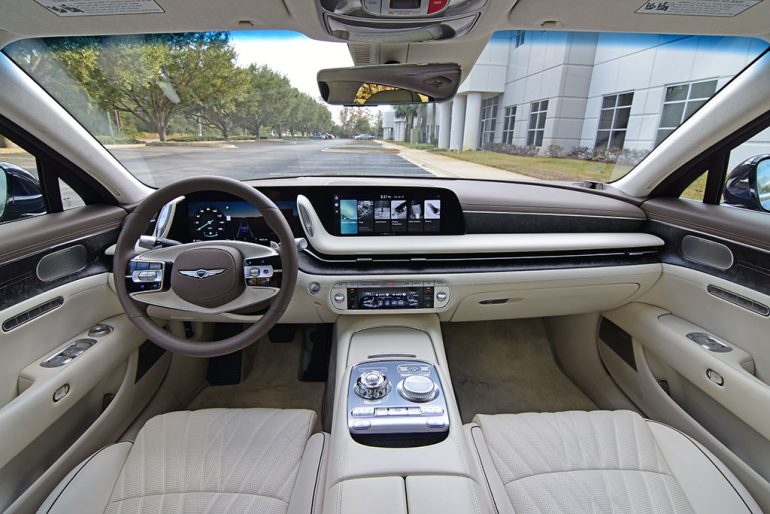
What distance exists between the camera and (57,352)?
1396 mm

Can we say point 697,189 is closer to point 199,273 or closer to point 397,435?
point 397,435

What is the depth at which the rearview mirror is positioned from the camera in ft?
4.43

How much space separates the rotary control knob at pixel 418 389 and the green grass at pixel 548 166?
159 cm

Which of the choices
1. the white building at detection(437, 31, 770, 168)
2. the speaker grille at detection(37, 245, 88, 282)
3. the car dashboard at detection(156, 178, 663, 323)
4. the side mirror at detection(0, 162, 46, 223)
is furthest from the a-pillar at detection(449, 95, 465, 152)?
the side mirror at detection(0, 162, 46, 223)

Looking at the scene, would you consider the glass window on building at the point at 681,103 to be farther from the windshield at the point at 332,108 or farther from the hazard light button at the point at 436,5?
the hazard light button at the point at 436,5

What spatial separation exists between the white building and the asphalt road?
0.45m

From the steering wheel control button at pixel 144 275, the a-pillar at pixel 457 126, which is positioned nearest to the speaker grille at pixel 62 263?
the steering wheel control button at pixel 144 275

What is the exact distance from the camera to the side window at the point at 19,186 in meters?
1.51

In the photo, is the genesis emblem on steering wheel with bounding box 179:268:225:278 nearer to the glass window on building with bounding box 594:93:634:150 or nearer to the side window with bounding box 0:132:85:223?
the side window with bounding box 0:132:85:223

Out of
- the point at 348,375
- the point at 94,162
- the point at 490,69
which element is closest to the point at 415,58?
the point at 490,69

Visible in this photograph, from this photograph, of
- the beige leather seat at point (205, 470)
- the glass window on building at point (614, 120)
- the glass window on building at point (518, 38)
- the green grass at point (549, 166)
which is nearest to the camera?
the beige leather seat at point (205, 470)

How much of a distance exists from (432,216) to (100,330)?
155 cm

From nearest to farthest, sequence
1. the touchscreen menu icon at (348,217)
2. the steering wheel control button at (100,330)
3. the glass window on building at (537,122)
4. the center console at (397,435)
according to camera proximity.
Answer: the center console at (397,435), the steering wheel control button at (100,330), the touchscreen menu icon at (348,217), the glass window on building at (537,122)

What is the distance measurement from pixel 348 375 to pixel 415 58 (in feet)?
4.30
